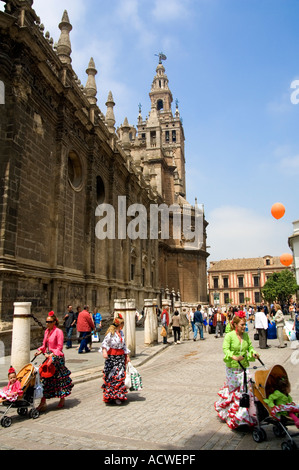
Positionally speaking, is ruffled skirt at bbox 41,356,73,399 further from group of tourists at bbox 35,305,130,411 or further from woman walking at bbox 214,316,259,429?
woman walking at bbox 214,316,259,429

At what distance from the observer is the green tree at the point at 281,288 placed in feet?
188

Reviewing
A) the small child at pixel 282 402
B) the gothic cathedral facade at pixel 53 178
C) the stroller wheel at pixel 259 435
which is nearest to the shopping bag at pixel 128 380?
the stroller wheel at pixel 259 435

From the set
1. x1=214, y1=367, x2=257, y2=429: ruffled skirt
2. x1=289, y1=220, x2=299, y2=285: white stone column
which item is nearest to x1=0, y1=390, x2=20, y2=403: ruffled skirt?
x1=214, y1=367, x2=257, y2=429: ruffled skirt

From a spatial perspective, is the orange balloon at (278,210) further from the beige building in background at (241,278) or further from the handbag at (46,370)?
the beige building in background at (241,278)

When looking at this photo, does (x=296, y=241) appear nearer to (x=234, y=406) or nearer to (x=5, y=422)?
(x=234, y=406)

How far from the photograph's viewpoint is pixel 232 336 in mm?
5129

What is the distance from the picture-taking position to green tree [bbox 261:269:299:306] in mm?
57344

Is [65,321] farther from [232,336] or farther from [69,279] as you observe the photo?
[232,336]

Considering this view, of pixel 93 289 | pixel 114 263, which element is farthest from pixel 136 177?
pixel 93 289

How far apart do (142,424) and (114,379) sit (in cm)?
139

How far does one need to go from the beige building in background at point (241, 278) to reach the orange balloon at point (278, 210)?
7100 cm

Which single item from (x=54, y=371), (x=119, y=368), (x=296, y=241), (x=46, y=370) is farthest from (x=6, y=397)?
(x=296, y=241)

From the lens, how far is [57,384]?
19.8 feet
